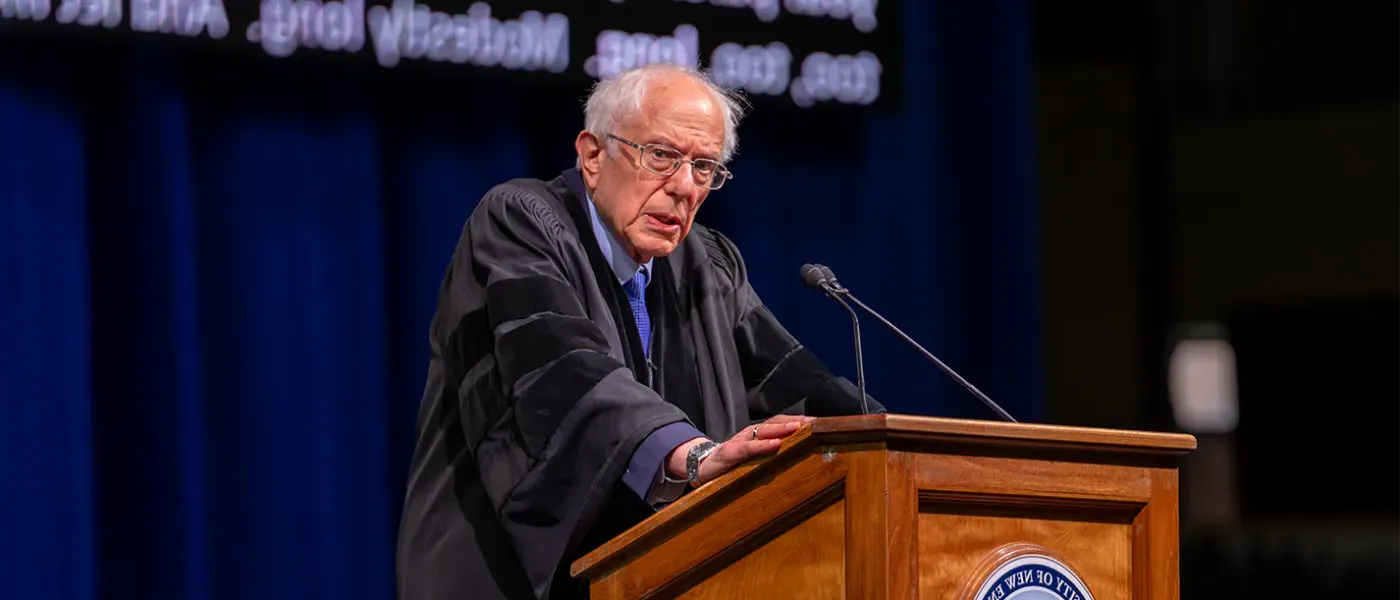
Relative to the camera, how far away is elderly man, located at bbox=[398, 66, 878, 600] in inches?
87.7

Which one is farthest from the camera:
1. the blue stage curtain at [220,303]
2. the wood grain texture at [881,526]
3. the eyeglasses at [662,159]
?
the blue stage curtain at [220,303]

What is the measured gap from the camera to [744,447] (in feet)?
6.39

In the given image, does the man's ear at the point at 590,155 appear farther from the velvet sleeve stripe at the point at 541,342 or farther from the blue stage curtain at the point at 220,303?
the blue stage curtain at the point at 220,303

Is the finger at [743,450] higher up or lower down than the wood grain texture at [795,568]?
higher up

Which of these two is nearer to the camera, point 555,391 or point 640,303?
point 555,391

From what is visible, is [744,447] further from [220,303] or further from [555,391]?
[220,303]

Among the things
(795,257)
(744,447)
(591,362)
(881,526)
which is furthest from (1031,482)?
(795,257)

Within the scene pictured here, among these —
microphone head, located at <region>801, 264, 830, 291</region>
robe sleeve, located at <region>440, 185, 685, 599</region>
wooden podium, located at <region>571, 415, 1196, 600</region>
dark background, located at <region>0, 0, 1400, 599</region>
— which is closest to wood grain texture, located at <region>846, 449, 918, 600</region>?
wooden podium, located at <region>571, 415, 1196, 600</region>

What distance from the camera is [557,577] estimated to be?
2361 millimetres

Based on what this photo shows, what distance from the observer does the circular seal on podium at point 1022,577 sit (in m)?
1.82

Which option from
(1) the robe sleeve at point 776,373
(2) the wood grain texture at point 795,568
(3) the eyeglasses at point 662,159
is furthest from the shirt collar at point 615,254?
(2) the wood grain texture at point 795,568

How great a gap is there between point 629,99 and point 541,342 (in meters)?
0.45

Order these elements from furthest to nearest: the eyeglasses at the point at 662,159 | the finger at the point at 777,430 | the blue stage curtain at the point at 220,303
A: the blue stage curtain at the point at 220,303 → the eyeglasses at the point at 662,159 → the finger at the point at 777,430

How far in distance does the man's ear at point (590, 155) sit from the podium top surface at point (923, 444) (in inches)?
29.5
